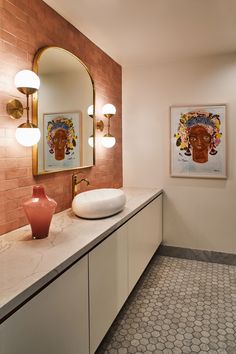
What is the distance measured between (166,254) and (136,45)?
230cm

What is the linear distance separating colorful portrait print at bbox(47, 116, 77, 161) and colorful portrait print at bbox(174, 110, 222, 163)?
1.35m

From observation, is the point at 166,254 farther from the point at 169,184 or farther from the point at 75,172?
the point at 75,172

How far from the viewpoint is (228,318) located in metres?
2.10

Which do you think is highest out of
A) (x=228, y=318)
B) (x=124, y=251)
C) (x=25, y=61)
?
(x=25, y=61)

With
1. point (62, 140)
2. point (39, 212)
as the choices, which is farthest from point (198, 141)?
point (39, 212)

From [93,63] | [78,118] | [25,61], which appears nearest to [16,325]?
[25,61]

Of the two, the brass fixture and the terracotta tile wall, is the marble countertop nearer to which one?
the terracotta tile wall

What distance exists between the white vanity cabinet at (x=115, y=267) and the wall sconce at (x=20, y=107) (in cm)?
75

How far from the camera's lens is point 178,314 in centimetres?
215

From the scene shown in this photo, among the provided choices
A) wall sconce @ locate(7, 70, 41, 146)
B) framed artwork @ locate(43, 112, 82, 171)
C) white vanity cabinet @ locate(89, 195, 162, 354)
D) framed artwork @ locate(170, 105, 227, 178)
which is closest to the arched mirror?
framed artwork @ locate(43, 112, 82, 171)

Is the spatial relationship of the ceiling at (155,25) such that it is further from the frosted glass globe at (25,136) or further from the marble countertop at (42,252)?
the marble countertop at (42,252)

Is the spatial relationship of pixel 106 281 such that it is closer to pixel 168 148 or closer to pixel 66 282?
pixel 66 282

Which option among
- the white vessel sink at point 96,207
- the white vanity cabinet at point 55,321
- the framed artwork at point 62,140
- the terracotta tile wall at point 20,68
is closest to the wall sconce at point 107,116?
the framed artwork at point 62,140

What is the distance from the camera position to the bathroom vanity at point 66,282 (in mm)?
1011
